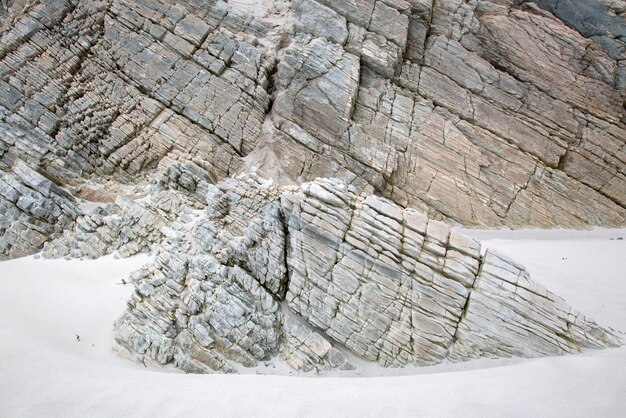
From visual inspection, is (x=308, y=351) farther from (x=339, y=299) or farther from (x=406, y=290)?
(x=406, y=290)

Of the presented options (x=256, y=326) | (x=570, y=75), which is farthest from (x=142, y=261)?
(x=570, y=75)

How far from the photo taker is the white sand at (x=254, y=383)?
598cm

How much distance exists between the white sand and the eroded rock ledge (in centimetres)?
62

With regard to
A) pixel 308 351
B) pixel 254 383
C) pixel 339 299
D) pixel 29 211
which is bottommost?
pixel 29 211

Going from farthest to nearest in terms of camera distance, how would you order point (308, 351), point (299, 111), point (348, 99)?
point (299, 111) < point (348, 99) < point (308, 351)

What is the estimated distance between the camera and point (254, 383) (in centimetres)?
747

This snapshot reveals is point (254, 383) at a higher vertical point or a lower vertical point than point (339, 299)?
lower

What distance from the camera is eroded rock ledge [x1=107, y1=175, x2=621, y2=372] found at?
28.8 feet

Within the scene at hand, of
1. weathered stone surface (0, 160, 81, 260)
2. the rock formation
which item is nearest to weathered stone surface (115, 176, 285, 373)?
the rock formation

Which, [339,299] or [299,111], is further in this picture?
[299,111]

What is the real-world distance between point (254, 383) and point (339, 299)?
128 inches

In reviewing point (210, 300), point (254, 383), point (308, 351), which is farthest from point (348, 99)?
point (254, 383)

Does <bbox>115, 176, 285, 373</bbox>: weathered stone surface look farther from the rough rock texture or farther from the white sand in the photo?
the rough rock texture

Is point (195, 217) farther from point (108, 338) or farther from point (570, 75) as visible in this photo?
point (570, 75)
